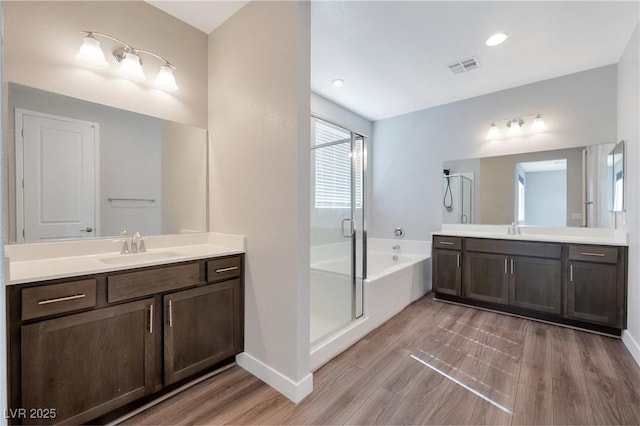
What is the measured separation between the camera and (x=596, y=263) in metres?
2.67

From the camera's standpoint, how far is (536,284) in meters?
2.98

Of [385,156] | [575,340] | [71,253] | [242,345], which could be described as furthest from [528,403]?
[385,156]

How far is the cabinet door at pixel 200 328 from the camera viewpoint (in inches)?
72.2

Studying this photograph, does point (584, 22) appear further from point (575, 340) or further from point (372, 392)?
point (372, 392)

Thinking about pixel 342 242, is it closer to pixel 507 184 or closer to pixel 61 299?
pixel 61 299

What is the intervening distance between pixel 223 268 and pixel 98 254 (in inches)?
32.0

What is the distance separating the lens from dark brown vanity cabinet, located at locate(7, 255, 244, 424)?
1393 millimetres

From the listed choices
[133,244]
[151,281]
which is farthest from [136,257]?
[151,281]

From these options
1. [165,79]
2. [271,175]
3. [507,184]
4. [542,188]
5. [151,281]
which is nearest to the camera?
[151,281]

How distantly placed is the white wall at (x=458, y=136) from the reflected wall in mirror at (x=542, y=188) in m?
0.12

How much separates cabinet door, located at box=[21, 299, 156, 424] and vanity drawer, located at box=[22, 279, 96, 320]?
0.16ft

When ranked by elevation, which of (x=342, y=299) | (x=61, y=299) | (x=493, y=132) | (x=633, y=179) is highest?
(x=493, y=132)

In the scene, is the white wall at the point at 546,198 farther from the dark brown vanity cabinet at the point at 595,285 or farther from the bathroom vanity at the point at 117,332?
the bathroom vanity at the point at 117,332

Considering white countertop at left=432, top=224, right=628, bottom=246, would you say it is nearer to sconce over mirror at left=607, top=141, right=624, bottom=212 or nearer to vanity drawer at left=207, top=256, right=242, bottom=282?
sconce over mirror at left=607, top=141, right=624, bottom=212
